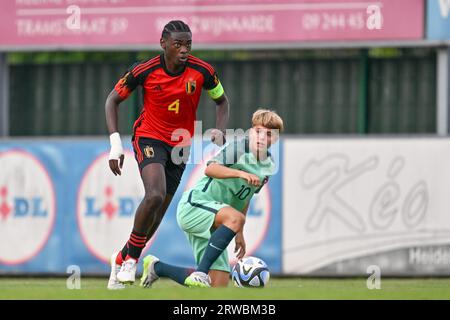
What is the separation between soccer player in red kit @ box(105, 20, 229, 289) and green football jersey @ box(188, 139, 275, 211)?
207 mm

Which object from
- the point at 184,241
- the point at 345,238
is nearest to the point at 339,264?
the point at 345,238

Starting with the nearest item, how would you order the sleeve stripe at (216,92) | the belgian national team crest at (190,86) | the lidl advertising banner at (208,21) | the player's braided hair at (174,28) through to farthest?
the player's braided hair at (174,28), the belgian national team crest at (190,86), the sleeve stripe at (216,92), the lidl advertising banner at (208,21)

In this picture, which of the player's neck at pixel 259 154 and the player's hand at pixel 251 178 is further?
the player's neck at pixel 259 154

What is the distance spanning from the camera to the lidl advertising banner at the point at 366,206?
591 inches

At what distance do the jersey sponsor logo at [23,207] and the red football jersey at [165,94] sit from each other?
213 inches

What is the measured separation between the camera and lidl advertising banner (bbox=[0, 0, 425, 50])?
50.1 feet

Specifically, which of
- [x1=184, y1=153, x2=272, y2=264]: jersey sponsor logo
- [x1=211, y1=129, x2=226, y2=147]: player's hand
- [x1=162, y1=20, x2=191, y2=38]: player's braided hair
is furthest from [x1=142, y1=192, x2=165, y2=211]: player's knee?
[x1=184, y1=153, x2=272, y2=264]: jersey sponsor logo

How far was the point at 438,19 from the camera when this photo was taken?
1520 cm

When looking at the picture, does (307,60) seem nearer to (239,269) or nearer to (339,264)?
(339,264)

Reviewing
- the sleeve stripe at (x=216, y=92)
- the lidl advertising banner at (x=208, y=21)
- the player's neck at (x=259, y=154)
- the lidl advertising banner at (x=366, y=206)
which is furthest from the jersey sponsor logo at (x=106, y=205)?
the player's neck at (x=259, y=154)

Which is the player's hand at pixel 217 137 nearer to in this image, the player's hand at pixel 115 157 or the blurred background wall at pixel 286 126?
the player's hand at pixel 115 157

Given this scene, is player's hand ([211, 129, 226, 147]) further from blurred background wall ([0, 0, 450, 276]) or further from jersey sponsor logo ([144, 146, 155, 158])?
blurred background wall ([0, 0, 450, 276])

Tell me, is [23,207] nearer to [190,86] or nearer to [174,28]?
[190,86]
